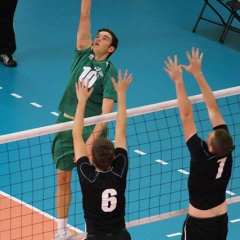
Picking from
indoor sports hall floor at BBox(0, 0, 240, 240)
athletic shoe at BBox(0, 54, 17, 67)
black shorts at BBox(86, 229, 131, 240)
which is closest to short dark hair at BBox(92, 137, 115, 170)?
black shorts at BBox(86, 229, 131, 240)

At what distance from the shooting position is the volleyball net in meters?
8.05

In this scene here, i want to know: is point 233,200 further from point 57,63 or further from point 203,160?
point 57,63

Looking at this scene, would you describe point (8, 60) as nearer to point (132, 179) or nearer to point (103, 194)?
point (132, 179)

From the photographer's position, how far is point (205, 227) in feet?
21.1

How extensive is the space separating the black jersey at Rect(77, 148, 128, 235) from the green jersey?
5.16ft

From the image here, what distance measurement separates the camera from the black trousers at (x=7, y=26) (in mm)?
12180

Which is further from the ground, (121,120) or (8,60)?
(121,120)

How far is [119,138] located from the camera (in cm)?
612

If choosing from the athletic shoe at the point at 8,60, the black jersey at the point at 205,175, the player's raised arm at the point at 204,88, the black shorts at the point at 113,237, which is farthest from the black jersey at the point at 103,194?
the athletic shoe at the point at 8,60

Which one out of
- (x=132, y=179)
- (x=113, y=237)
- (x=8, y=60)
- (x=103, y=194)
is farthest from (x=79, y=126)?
(x=8, y=60)

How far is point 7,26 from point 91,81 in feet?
17.4

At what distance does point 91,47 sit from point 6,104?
3672 millimetres

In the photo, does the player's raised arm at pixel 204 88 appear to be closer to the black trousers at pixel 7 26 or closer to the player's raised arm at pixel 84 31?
the player's raised arm at pixel 84 31

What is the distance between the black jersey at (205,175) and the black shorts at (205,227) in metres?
0.13
